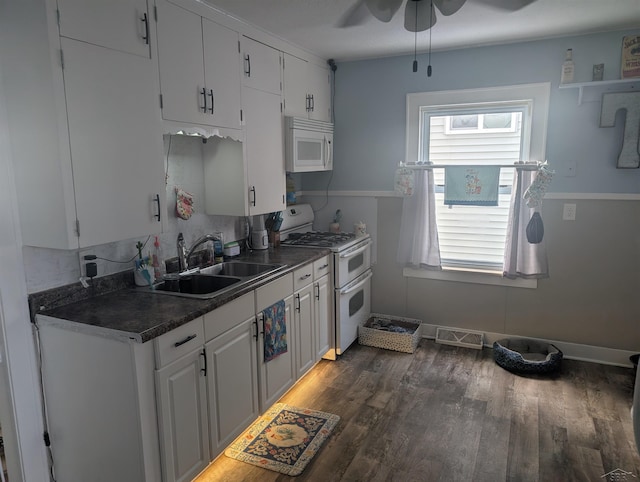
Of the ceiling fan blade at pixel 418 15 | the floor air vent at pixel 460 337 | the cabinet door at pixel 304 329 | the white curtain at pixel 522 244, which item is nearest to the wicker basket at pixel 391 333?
the floor air vent at pixel 460 337

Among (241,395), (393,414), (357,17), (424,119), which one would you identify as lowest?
(393,414)

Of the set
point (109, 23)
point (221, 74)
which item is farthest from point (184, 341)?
point (221, 74)

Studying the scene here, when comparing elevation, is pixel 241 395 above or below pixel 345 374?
above

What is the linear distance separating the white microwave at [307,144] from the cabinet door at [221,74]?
0.64 m

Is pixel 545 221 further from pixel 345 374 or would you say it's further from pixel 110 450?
pixel 110 450

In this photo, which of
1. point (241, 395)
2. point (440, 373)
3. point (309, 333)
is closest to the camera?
point (241, 395)

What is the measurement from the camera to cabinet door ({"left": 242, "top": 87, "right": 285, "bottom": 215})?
9.84 ft

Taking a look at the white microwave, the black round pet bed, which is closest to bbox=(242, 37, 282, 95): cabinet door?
the white microwave

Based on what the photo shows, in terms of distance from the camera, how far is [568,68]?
3312 mm

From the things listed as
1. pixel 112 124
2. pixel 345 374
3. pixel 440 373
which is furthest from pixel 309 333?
pixel 112 124

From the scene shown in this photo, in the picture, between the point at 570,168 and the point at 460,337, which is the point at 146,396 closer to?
the point at 460,337

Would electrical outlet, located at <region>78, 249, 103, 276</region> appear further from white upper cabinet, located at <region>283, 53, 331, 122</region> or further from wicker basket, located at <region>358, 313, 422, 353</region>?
wicker basket, located at <region>358, 313, 422, 353</region>

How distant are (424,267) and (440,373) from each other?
92 centimetres

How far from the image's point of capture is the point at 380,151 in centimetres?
406
